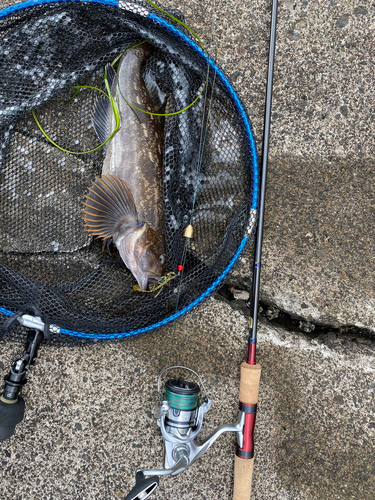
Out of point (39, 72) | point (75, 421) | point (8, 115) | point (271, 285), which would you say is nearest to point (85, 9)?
point (39, 72)

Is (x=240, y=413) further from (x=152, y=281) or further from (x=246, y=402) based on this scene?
(x=152, y=281)

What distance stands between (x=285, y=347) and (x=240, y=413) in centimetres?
48

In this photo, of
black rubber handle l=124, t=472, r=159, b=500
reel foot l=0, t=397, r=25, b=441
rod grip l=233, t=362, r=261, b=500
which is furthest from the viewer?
rod grip l=233, t=362, r=261, b=500

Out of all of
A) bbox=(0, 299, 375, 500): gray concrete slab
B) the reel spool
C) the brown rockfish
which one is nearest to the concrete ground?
bbox=(0, 299, 375, 500): gray concrete slab

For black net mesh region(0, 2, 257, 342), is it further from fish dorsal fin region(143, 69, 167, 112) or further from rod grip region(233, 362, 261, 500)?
rod grip region(233, 362, 261, 500)

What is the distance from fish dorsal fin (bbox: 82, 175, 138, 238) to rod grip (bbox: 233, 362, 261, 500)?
1056mm

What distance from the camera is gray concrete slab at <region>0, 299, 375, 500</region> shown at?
2.18 meters

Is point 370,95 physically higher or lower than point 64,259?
higher

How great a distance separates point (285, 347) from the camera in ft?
7.36

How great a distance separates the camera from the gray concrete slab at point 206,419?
2.18 m

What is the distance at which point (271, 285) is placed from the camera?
2.25m

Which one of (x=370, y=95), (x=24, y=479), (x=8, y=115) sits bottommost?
(x=24, y=479)

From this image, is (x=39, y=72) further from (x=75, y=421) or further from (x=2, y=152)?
(x=75, y=421)

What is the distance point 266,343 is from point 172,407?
0.69 meters
